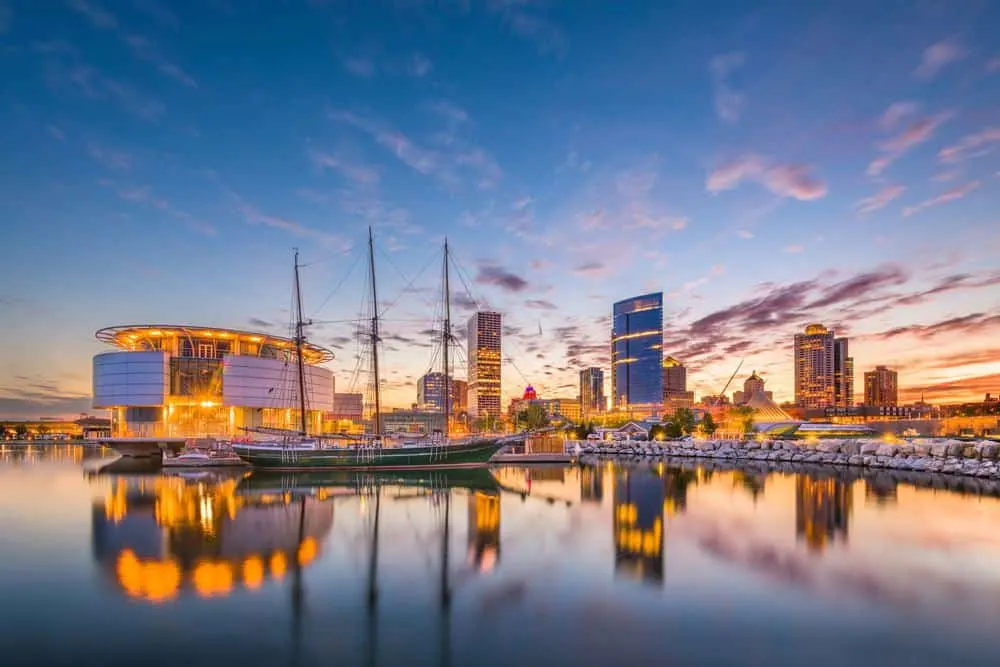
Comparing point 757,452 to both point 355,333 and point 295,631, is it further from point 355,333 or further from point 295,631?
point 295,631

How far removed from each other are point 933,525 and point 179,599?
3291 centimetres

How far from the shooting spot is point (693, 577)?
19.5 metres

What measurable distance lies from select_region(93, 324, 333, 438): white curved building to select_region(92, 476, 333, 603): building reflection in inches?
2136

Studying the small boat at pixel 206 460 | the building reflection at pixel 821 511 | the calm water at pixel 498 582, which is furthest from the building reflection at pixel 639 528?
the small boat at pixel 206 460

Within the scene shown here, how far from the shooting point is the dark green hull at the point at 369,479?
153ft

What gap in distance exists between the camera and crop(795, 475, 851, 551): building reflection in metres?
26.3

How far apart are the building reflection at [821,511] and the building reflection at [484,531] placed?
13.0m

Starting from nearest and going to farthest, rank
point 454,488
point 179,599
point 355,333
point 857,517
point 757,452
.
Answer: point 179,599 → point 857,517 → point 454,488 → point 355,333 → point 757,452

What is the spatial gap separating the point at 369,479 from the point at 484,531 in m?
27.4

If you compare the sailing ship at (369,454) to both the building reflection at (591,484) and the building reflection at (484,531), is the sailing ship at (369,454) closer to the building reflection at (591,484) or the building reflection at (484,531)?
the building reflection at (591,484)

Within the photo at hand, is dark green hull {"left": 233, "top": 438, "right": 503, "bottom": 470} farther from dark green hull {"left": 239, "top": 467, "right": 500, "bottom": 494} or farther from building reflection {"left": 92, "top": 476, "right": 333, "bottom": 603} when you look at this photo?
building reflection {"left": 92, "top": 476, "right": 333, "bottom": 603}

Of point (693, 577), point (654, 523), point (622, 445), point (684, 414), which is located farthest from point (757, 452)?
point (693, 577)

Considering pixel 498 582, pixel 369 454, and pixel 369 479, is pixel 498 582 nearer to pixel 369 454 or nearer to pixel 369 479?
pixel 369 479

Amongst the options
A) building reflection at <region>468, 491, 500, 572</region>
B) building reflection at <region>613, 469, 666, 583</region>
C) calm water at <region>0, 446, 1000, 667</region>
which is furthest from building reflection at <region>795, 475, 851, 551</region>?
building reflection at <region>468, 491, 500, 572</region>
